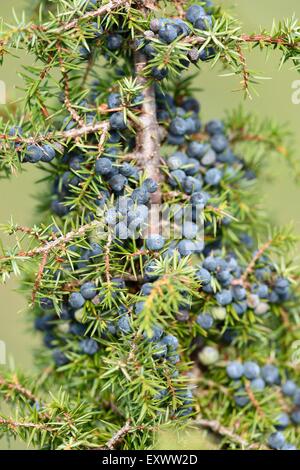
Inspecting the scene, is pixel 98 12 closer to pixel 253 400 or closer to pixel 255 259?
pixel 255 259

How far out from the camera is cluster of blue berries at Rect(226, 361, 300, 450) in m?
0.60

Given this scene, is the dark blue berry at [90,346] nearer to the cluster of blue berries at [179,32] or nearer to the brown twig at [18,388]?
the brown twig at [18,388]

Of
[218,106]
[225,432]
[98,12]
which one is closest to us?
[98,12]

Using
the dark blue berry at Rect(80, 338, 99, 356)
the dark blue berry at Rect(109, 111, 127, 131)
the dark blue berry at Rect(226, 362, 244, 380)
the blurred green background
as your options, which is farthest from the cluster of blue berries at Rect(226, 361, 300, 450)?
the blurred green background

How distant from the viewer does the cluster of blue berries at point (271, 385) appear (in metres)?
0.60

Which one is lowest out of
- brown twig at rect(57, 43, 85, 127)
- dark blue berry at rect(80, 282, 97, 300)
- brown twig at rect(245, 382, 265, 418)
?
brown twig at rect(245, 382, 265, 418)

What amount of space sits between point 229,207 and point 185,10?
0.18 metres

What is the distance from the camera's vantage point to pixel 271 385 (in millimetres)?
646

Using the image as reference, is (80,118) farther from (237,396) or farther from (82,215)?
(237,396)

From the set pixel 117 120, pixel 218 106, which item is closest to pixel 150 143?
pixel 117 120

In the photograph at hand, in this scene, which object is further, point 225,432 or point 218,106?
point 218,106

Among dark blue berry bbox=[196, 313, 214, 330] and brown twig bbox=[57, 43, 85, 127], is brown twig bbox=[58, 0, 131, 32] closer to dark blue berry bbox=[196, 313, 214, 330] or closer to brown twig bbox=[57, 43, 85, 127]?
brown twig bbox=[57, 43, 85, 127]

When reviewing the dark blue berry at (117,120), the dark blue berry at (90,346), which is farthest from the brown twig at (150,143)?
the dark blue berry at (90,346)

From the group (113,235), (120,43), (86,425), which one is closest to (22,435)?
(86,425)
